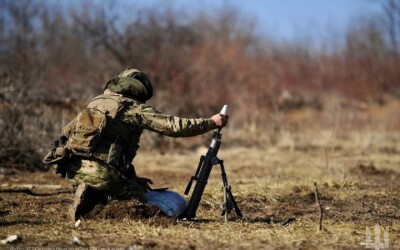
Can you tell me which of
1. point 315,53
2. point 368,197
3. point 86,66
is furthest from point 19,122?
point 315,53

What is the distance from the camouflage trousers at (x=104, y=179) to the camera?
560 centimetres

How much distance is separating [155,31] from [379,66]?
1509 cm

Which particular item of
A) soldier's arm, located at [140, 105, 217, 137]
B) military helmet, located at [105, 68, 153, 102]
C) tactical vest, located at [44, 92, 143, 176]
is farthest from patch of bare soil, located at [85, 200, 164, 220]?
military helmet, located at [105, 68, 153, 102]

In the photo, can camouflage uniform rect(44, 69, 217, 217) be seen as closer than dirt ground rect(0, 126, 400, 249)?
No

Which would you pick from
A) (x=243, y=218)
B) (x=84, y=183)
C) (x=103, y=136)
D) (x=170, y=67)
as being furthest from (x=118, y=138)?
(x=170, y=67)

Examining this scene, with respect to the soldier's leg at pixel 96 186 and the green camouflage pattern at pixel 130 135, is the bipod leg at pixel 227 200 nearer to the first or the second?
the green camouflage pattern at pixel 130 135

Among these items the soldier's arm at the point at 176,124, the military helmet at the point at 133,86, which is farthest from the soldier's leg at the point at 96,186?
the military helmet at the point at 133,86

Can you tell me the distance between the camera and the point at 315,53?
39.9 metres

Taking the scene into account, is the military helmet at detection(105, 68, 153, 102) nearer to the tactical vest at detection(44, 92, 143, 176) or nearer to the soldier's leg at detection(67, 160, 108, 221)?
the tactical vest at detection(44, 92, 143, 176)

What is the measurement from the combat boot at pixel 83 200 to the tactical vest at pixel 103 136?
300 millimetres

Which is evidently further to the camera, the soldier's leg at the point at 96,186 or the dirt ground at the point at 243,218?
the soldier's leg at the point at 96,186

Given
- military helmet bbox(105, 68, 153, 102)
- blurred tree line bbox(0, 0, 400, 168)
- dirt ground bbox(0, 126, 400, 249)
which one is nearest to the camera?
dirt ground bbox(0, 126, 400, 249)

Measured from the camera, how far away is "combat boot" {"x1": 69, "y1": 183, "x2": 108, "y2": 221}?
5625 mm

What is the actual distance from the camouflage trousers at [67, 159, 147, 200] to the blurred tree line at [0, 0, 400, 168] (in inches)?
192
